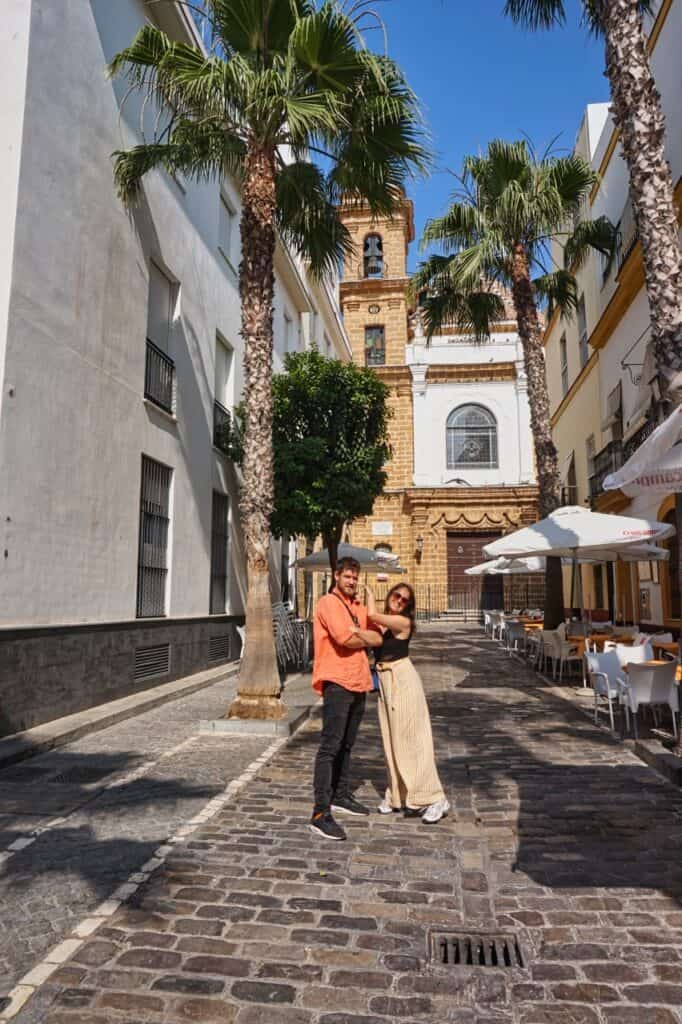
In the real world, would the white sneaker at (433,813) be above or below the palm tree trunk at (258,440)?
below

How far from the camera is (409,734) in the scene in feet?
16.2

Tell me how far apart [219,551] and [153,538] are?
3363 mm

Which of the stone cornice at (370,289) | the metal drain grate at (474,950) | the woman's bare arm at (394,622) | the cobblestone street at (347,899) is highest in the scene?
the stone cornice at (370,289)

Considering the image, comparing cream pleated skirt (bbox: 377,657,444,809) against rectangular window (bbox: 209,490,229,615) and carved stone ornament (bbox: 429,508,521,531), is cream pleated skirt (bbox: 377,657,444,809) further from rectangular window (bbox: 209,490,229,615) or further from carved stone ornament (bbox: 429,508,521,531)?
carved stone ornament (bbox: 429,508,521,531)

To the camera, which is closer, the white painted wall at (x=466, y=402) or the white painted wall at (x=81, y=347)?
the white painted wall at (x=81, y=347)

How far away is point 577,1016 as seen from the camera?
2652 mm

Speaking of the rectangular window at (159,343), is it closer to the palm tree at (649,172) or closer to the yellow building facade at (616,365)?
the palm tree at (649,172)

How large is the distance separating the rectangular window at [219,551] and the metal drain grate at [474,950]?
1082 cm

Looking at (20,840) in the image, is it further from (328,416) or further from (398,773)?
(328,416)

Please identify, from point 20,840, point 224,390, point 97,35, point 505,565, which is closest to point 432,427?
point 505,565

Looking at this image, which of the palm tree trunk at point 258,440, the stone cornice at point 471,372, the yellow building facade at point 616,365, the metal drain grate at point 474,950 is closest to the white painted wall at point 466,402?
the stone cornice at point 471,372

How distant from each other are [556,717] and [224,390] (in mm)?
9245

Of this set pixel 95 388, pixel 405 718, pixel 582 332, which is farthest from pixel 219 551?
pixel 582 332

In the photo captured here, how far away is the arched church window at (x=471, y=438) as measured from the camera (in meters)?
34.8
